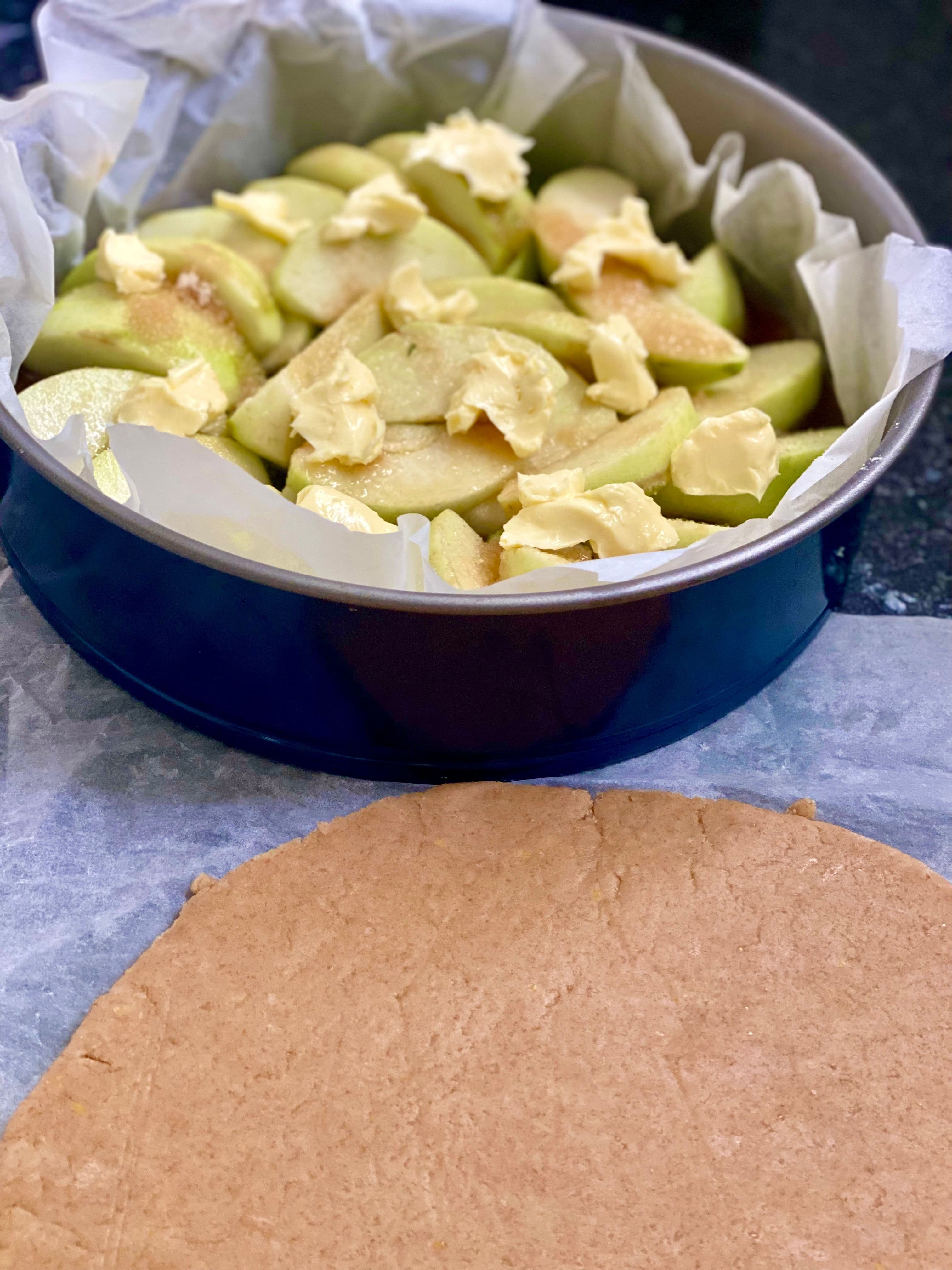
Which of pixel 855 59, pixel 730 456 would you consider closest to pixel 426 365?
pixel 730 456

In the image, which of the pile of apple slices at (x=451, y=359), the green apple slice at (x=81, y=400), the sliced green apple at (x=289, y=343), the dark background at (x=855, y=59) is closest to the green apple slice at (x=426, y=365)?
the pile of apple slices at (x=451, y=359)

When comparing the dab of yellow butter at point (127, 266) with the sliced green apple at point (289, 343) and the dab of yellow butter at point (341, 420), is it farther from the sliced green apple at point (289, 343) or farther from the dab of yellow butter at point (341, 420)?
the dab of yellow butter at point (341, 420)

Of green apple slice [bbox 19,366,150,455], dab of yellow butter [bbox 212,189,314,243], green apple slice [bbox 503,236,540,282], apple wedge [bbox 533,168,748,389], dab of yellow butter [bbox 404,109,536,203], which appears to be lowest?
green apple slice [bbox 19,366,150,455]

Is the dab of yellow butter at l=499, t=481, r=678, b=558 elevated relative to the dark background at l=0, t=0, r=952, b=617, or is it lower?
lower

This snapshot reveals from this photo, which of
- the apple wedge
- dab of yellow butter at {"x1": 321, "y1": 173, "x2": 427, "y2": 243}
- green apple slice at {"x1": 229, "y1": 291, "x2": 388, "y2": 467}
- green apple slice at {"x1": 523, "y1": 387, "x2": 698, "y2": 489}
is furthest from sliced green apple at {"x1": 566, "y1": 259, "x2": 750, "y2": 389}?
green apple slice at {"x1": 229, "y1": 291, "x2": 388, "y2": 467}

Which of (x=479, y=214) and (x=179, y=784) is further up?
(x=479, y=214)

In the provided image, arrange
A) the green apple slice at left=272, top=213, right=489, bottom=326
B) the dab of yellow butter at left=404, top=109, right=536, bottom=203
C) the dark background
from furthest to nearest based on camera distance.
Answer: the dark background → the dab of yellow butter at left=404, top=109, right=536, bottom=203 → the green apple slice at left=272, top=213, right=489, bottom=326

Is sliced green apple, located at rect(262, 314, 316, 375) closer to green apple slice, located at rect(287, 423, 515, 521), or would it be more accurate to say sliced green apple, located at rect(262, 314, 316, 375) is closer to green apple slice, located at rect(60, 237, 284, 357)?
green apple slice, located at rect(60, 237, 284, 357)

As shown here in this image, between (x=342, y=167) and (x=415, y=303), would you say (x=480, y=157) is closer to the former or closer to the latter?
(x=342, y=167)
